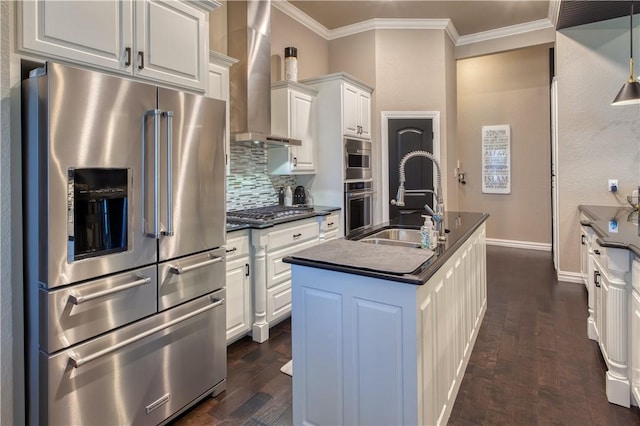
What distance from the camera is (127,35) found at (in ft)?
5.87

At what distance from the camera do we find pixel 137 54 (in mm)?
1834

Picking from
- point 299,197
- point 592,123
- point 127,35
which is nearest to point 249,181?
point 299,197

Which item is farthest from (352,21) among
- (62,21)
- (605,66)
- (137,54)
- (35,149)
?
(35,149)

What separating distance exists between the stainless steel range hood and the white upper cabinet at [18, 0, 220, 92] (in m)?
0.95

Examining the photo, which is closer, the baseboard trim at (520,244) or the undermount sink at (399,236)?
the undermount sink at (399,236)

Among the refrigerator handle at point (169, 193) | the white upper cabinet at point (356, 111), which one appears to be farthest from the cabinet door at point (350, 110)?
the refrigerator handle at point (169, 193)

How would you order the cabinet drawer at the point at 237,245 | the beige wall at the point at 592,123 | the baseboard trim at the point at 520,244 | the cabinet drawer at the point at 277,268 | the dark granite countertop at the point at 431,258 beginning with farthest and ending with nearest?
the baseboard trim at the point at 520,244 < the beige wall at the point at 592,123 < the cabinet drawer at the point at 277,268 < the cabinet drawer at the point at 237,245 < the dark granite countertop at the point at 431,258

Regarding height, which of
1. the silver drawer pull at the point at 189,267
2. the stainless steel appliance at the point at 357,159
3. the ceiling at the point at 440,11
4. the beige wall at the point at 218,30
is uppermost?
the ceiling at the point at 440,11

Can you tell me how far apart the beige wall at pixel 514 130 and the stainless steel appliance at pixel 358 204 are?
2.80 metres

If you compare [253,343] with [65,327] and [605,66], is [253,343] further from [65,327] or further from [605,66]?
[605,66]

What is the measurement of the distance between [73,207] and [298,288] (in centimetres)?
99

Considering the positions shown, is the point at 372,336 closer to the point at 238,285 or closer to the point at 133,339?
the point at 133,339

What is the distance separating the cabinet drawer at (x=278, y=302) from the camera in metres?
2.96

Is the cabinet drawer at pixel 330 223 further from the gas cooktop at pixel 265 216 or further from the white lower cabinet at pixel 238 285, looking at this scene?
the white lower cabinet at pixel 238 285
